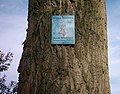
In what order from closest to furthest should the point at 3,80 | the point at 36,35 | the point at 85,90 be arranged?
1. the point at 85,90
2. the point at 36,35
3. the point at 3,80

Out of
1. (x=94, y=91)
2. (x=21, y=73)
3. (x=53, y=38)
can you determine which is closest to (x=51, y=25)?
(x=53, y=38)

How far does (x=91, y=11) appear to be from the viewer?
2.08 metres

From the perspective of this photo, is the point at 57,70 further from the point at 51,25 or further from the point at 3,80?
the point at 3,80

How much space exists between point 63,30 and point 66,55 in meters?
0.19

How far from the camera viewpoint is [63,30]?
1989 millimetres

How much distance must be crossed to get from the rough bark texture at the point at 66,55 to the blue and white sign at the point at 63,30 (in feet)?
0.11

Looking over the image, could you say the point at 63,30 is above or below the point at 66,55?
above

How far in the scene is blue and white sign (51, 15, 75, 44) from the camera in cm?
197

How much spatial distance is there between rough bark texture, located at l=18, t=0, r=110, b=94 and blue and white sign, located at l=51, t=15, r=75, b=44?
0.03 m

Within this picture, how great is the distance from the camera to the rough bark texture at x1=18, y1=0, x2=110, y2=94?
1904 millimetres

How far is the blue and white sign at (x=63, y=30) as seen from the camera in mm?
1971

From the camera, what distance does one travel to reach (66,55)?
1930 mm

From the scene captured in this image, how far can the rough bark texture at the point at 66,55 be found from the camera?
1904 millimetres

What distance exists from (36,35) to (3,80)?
51.3 ft
